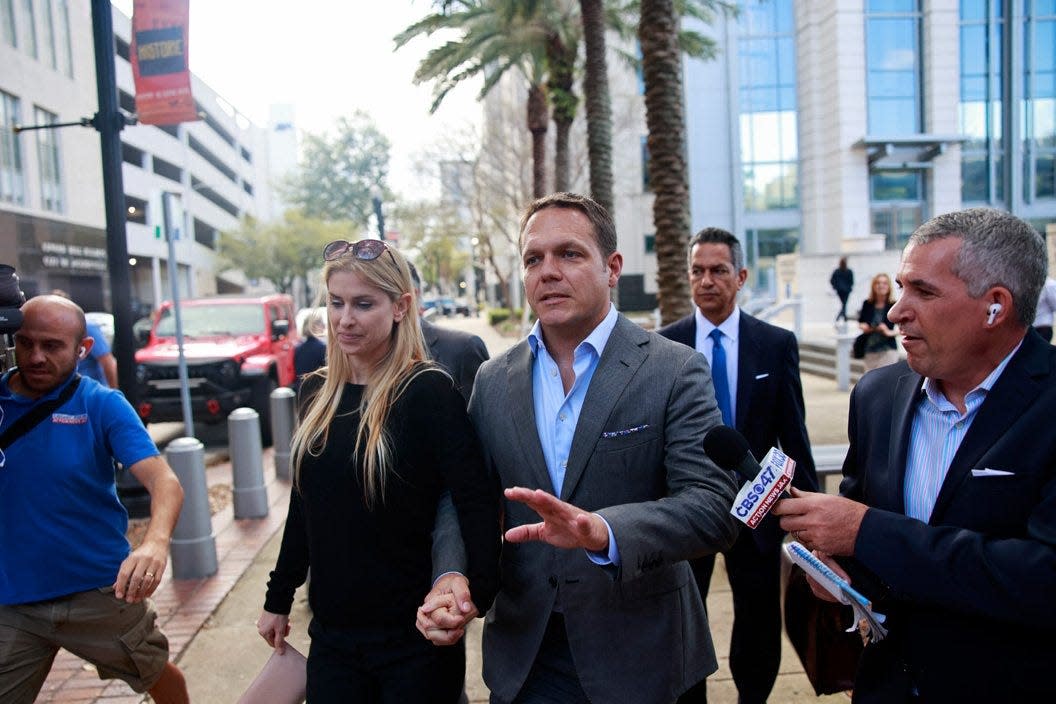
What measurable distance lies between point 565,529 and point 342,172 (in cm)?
8449

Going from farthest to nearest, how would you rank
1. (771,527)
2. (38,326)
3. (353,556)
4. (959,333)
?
(771,527) < (38,326) < (353,556) < (959,333)

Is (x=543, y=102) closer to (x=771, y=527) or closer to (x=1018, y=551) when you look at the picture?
(x=771, y=527)

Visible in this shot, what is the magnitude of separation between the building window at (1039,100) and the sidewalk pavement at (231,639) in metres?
36.8

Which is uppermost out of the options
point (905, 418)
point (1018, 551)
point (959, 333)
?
point (959, 333)

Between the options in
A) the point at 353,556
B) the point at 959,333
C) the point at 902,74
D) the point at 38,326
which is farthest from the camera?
the point at 902,74

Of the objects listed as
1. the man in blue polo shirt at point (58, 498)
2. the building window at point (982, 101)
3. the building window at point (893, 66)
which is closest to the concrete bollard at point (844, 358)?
the man in blue polo shirt at point (58, 498)

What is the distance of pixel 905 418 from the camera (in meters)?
2.03

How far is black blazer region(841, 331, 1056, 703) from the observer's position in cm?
165

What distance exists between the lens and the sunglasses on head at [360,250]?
2.58m

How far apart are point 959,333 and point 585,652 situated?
1.26 m

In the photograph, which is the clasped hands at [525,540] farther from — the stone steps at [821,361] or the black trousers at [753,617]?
the stone steps at [821,361]

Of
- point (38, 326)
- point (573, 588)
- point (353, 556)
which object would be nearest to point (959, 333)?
point (573, 588)

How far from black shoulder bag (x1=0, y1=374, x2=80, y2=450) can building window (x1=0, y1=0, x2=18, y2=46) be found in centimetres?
1429

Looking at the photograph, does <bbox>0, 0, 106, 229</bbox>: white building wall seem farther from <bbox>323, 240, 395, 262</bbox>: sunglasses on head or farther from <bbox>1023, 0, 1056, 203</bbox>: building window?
<bbox>1023, 0, 1056, 203</bbox>: building window
